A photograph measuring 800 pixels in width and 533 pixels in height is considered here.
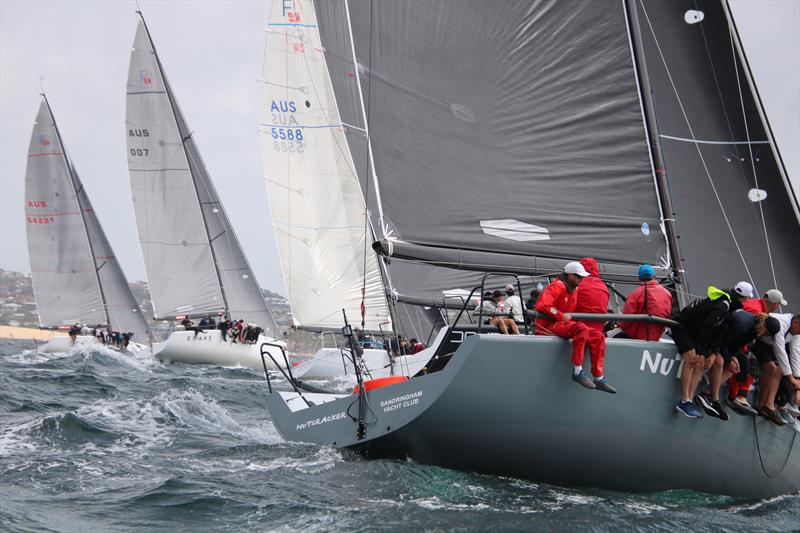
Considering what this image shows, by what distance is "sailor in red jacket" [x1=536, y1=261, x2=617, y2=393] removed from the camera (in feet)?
20.8

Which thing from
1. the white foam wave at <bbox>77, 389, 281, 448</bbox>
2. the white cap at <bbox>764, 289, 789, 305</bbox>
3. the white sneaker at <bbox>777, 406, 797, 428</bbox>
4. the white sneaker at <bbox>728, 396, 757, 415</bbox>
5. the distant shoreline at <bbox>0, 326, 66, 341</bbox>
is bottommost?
the distant shoreline at <bbox>0, 326, 66, 341</bbox>

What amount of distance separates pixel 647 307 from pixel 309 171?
1724 cm

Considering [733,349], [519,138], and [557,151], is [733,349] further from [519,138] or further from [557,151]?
[519,138]

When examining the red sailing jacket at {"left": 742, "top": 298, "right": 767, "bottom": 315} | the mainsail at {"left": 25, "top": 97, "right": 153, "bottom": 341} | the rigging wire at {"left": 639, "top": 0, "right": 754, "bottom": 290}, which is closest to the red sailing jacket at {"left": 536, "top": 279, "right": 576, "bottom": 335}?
the red sailing jacket at {"left": 742, "top": 298, "right": 767, "bottom": 315}

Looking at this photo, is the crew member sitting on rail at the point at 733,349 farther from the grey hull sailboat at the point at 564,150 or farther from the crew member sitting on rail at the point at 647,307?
the grey hull sailboat at the point at 564,150

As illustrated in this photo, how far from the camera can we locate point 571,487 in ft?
22.3

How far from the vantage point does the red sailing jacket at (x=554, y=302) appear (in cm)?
678

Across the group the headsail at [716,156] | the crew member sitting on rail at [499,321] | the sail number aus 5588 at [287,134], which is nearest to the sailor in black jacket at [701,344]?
the crew member sitting on rail at [499,321]

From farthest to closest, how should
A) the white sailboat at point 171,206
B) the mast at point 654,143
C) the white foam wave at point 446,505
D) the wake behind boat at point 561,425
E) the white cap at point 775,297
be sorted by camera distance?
the white sailboat at point 171,206 < the mast at point 654,143 < the white cap at point 775,297 < the wake behind boat at point 561,425 < the white foam wave at point 446,505

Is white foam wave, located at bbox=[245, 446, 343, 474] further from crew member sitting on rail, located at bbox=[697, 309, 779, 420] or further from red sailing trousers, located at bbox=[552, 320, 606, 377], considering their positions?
crew member sitting on rail, located at bbox=[697, 309, 779, 420]

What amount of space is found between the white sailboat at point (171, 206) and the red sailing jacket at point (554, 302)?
2485 cm

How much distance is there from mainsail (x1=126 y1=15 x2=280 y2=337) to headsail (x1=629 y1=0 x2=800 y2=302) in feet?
78.7

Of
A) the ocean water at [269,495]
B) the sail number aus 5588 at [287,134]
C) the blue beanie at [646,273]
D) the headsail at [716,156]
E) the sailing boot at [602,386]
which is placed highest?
the sail number aus 5588 at [287,134]

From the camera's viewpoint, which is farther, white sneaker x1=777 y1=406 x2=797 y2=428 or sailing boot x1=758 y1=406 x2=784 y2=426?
white sneaker x1=777 y1=406 x2=797 y2=428
